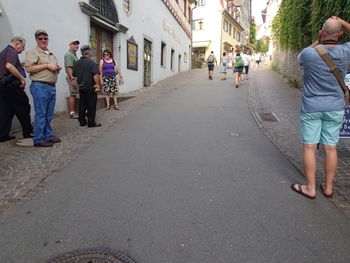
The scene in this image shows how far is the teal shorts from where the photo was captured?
13.4ft

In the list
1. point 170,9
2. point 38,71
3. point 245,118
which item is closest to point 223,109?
point 245,118

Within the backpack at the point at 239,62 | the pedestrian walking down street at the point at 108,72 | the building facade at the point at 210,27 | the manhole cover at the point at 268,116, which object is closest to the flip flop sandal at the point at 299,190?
the manhole cover at the point at 268,116

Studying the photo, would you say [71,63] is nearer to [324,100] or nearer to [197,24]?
[324,100]

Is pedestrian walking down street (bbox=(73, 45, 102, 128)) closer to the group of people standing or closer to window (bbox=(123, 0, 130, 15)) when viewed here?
the group of people standing

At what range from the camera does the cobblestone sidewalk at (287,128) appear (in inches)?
180

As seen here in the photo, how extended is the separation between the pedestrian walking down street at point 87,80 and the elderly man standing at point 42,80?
1.50 m

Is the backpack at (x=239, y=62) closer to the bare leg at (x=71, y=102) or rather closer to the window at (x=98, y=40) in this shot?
the window at (x=98, y=40)

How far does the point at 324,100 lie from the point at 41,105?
4.42 m

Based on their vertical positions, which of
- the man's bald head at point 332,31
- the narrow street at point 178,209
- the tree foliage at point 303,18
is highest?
the tree foliage at point 303,18

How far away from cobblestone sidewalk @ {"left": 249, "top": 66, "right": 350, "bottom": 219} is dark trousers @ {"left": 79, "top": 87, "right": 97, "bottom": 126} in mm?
3749

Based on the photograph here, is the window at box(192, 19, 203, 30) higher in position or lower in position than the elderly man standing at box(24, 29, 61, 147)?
higher

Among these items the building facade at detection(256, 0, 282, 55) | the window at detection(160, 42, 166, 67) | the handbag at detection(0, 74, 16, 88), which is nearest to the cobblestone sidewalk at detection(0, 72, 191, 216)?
the handbag at detection(0, 74, 16, 88)

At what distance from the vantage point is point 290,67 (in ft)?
57.8

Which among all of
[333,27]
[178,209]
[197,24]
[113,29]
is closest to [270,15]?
[197,24]
